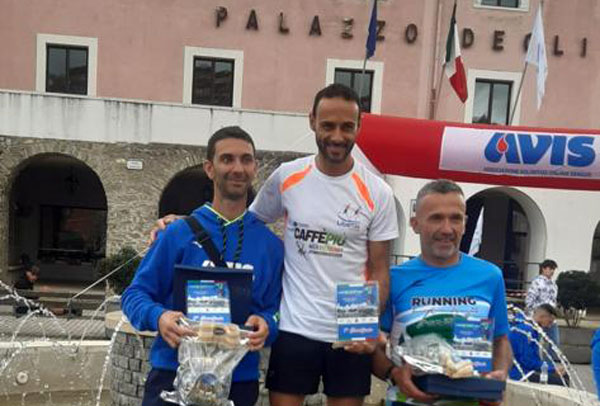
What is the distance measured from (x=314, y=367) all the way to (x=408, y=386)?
1.71 ft

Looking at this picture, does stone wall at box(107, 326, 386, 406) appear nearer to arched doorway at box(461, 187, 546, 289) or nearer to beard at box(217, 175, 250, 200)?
beard at box(217, 175, 250, 200)

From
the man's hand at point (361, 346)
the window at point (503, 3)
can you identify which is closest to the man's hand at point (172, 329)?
the man's hand at point (361, 346)

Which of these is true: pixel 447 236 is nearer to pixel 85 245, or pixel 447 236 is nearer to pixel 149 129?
pixel 149 129

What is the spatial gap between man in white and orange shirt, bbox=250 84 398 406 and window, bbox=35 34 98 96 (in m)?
15.2

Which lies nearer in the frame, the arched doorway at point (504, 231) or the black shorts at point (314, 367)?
the black shorts at point (314, 367)

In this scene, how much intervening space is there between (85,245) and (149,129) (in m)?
7.05

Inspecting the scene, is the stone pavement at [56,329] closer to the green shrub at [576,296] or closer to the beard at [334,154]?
the green shrub at [576,296]

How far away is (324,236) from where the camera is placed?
2697 mm

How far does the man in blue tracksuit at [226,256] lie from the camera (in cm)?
268

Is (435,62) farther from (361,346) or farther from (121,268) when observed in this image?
(361,346)

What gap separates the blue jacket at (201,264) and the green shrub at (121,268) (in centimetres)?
1048

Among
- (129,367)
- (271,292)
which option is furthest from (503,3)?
(271,292)

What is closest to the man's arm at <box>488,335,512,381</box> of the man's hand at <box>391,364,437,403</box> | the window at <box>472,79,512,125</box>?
the man's hand at <box>391,364,437,403</box>

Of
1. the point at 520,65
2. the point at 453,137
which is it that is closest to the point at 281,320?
the point at 453,137
